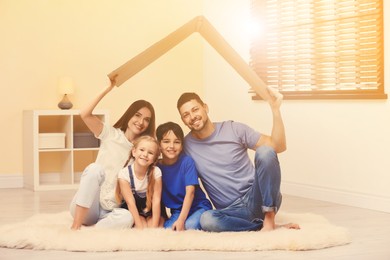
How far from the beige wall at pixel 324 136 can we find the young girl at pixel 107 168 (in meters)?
1.67

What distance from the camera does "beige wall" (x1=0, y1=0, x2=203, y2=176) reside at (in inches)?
259

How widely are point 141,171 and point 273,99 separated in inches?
31.4

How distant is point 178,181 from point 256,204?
450 millimetres

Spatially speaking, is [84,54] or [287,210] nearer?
[287,210]

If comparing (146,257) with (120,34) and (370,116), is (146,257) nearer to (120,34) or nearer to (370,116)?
(370,116)

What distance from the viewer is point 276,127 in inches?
157

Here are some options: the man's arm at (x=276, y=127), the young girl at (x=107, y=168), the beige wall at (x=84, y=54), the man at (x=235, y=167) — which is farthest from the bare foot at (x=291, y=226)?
the beige wall at (x=84, y=54)

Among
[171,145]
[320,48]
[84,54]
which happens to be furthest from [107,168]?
[84,54]

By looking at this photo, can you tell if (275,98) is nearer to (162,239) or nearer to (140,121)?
(140,121)

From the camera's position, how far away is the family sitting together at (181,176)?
157 inches

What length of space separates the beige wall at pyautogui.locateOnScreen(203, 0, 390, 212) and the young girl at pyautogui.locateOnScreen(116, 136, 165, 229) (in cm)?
172

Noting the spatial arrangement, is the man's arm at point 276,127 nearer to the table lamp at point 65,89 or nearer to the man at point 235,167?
the man at point 235,167

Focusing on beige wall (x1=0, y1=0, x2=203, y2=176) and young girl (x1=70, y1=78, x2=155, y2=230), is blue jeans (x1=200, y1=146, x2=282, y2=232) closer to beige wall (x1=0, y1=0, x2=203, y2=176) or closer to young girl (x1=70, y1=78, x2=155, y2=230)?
young girl (x1=70, y1=78, x2=155, y2=230)

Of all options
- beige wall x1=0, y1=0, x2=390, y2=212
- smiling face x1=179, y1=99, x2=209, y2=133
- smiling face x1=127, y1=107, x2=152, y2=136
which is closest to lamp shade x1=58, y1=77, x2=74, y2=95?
A: beige wall x1=0, y1=0, x2=390, y2=212
